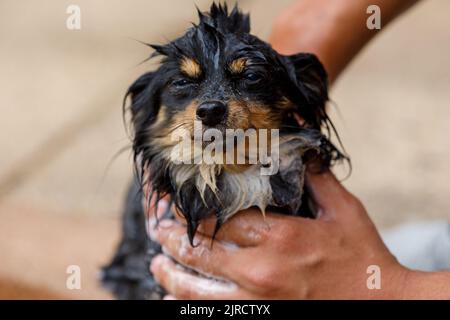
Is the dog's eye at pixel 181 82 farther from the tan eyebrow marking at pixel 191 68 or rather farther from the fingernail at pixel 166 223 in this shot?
the fingernail at pixel 166 223

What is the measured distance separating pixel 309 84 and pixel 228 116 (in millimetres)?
378

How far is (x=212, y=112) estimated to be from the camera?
2109 mm

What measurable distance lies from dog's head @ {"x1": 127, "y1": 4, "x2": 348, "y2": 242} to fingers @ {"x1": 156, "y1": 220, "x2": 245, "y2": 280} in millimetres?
153

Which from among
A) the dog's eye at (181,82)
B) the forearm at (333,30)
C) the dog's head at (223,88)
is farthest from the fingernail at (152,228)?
the forearm at (333,30)

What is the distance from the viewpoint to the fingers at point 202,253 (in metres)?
2.31

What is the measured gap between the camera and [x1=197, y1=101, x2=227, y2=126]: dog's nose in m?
2.10
